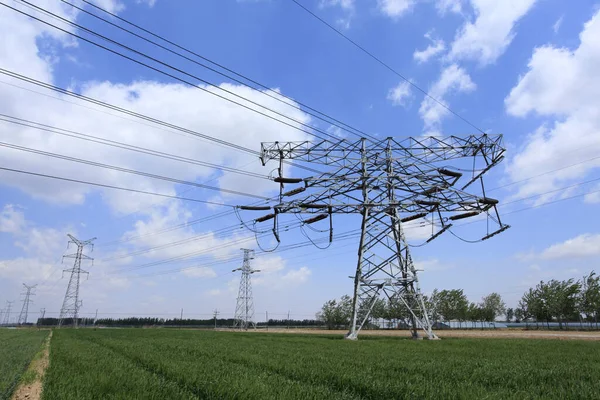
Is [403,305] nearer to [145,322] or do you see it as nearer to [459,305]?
[459,305]

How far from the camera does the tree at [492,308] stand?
85688 mm

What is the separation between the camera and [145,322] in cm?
13275

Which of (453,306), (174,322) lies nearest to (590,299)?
(453,306)

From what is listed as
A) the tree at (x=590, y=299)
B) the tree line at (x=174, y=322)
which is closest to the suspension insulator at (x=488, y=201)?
the tree at (x=590, y=299)

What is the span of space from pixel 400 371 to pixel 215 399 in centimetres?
589

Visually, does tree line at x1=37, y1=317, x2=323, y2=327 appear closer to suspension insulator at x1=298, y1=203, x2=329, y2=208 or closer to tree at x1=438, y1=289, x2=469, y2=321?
tree at x1=438, y1=289, x2=469, y2=321

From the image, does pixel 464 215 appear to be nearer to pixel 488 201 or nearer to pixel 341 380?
pixel 488 201

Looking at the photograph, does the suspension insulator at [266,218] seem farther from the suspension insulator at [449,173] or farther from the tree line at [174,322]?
the tree line at [174,322]

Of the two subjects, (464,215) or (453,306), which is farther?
(453,306)

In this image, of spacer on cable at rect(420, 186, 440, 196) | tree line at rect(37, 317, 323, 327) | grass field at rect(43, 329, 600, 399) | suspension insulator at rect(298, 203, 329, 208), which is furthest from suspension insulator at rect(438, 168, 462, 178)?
tree line at rect(37, 317, 323, 327)

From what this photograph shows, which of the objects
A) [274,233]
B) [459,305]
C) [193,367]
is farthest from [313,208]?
[459,305]

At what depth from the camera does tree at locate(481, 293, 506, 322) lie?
85.7 metres

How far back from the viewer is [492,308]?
287ft

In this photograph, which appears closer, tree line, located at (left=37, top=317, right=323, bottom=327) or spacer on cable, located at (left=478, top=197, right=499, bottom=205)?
spacer on cable, located at (left=478, top=197, right=499, bottom=205)
